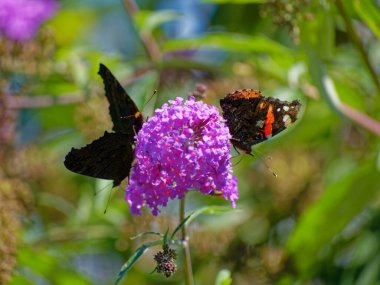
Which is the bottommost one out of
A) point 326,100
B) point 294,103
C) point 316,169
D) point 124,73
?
point 316,169

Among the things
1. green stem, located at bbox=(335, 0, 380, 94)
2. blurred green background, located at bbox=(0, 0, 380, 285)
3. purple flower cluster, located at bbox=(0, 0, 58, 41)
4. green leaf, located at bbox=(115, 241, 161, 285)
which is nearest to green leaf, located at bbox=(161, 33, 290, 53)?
blurred green background, located at bbox=(0, 0, 380, 285)

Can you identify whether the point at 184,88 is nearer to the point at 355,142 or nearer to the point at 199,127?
the point at 355,142

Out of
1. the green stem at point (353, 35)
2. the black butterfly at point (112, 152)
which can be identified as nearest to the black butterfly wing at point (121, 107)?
the black butterfly at point (112, 152)

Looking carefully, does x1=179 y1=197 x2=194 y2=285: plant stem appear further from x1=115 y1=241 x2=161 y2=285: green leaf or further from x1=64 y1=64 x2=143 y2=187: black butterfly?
x1=64 y1=64 x2=143 y2=187: black butterfly

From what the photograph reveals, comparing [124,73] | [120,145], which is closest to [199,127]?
[120,145]

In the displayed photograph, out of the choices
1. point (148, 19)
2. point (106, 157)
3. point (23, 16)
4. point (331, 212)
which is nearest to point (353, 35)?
point (331, 212)

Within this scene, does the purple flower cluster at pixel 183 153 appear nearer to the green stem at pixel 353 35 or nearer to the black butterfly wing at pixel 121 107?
the black butterfly wing at pixel 121 107
